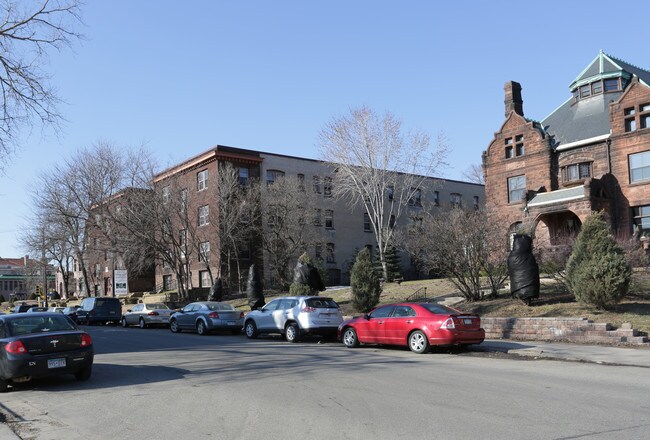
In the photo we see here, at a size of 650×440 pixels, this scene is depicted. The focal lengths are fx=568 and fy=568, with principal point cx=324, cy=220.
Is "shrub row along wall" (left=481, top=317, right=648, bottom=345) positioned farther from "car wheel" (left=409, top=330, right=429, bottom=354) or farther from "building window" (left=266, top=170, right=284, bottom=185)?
"building window" (left=266, top=170, right=284, bottom=185)

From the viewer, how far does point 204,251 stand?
4400 centimetres

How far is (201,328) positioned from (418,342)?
11104 millimetres

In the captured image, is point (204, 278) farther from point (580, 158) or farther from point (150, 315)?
point (580, 158)

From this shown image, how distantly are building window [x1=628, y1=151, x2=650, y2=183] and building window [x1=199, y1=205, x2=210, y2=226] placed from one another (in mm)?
29951

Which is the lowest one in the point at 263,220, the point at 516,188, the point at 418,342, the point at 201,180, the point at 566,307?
the point at 418,342

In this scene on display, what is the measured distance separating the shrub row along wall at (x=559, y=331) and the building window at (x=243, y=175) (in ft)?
101

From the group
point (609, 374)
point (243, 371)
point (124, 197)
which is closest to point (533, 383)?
point (609, 374)

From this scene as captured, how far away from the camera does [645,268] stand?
2428 cm

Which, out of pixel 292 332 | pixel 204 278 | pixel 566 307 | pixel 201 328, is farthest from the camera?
pixel 204 278

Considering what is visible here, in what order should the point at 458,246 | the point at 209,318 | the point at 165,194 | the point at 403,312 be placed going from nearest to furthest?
the point at 403,312
the point at 458,246
the point at 209,318
the point at 165,194

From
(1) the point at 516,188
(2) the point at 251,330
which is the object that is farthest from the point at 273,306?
(1) the point at 516,188

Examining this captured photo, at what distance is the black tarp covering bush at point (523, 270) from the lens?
63.3 feet

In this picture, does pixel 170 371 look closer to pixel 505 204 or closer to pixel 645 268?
pixel 645 268

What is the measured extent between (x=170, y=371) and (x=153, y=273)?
49677 millimetres
